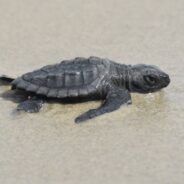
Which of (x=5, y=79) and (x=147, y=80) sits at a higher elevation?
(x=147, y=80)

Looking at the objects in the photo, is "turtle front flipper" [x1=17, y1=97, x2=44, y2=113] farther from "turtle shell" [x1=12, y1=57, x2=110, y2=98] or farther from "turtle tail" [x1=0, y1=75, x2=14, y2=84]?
"turtle tail" [x1=0, y1=75, x2=14, y2=84]

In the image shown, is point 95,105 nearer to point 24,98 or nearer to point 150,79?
point 150,79

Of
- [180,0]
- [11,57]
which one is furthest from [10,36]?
[180,0]

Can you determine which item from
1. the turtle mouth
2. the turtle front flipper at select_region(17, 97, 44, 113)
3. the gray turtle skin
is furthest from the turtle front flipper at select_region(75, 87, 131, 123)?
the turtle front flipper at select_region(17, 97, 44, 113)

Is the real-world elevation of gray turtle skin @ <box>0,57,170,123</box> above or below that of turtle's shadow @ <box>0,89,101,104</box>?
above

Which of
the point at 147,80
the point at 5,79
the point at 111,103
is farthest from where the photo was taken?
the point at 5,79

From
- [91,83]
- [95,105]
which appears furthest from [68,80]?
[95,105]

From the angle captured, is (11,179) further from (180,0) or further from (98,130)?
(180,0)
